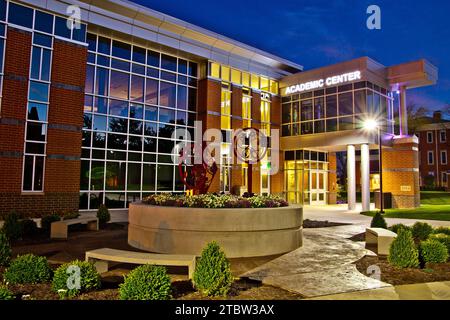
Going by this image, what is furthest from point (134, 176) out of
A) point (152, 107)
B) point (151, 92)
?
point (151, 92)

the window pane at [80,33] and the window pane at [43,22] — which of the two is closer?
the window pane at [43,22]

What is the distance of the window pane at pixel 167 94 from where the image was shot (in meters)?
24.4

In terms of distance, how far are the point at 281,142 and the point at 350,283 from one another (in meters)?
24.4

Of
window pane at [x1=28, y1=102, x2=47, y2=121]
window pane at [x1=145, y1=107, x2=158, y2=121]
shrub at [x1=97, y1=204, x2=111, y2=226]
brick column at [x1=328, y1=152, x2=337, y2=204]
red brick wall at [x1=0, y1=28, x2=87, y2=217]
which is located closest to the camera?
shrub at [x1=97, y1=204, x2=111, y2=226]

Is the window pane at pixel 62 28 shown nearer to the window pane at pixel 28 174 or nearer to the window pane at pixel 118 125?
the window pane at pixel 118 125

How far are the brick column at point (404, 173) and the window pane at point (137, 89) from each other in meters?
19.0

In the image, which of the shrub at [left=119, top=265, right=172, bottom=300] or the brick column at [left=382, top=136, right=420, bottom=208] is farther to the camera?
the brick column at [left=382, top=136, right=420, bottom=208]

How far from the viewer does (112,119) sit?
2192 centimetres

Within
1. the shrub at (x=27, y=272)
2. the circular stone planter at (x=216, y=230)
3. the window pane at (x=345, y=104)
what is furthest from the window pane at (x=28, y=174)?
the window pane at (x=345, y=104)

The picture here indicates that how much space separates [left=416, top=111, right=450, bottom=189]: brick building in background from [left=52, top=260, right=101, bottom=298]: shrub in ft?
193

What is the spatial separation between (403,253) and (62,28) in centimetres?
1964

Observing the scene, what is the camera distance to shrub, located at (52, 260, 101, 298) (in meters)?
5.66

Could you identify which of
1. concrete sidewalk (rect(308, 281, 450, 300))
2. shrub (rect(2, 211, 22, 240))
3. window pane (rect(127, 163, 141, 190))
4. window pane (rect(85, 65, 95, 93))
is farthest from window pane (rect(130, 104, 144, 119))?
concrete sidewalk (rect(308, 281, 450, 300))

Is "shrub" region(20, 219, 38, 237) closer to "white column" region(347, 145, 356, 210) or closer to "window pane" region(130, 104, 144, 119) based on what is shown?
"window pane" region(130, 104, 144, 119)
